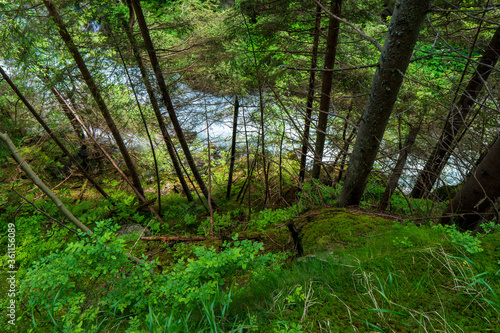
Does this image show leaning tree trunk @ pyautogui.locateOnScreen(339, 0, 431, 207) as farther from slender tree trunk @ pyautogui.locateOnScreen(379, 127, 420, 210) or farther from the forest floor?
the forest floor

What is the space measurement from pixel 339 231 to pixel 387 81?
66.8 inches

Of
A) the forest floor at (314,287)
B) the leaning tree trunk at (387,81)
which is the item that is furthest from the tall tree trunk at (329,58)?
the forest floor at (314,287)

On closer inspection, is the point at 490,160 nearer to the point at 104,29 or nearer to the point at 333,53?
the point at 333,53

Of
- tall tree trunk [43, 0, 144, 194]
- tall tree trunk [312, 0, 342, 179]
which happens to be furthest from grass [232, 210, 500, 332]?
tall tree trunk [43, 0, 144, 194]

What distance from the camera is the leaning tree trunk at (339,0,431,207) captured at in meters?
2.19

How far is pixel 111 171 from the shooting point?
980 centimetres

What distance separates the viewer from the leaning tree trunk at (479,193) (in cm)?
242

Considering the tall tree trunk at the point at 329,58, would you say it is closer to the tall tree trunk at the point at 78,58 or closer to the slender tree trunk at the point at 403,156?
the slender tree trunk at the point at 403,156

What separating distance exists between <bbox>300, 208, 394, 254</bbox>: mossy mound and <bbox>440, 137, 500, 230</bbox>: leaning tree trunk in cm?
78

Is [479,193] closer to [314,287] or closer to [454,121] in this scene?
[314,287]

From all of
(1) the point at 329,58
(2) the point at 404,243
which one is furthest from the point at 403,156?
(1) the point at 329,58

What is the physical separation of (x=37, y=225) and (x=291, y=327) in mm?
6846

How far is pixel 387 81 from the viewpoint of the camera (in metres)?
2.49

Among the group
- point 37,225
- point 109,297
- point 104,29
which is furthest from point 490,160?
point 37,225
